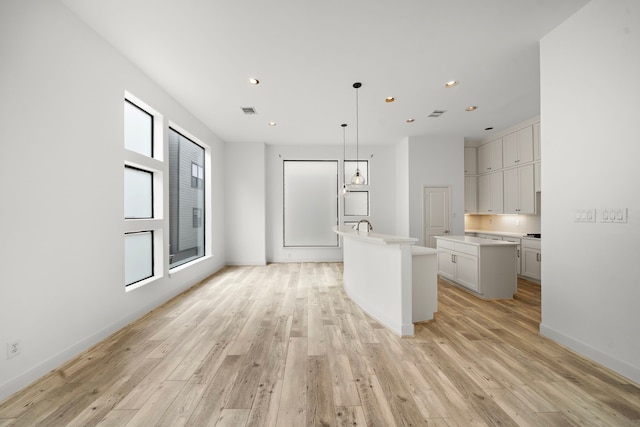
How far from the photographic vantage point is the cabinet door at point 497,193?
5.81 metres

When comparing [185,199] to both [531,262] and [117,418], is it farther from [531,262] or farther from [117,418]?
[531,262]

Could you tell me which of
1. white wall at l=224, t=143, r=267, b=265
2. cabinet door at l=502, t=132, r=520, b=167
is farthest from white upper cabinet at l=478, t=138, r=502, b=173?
white wall at l=224, t=143, r=267, b=265

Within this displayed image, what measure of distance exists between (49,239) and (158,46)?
2.26m

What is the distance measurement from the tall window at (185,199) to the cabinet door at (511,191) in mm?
6922

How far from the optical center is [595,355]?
87.0 inches

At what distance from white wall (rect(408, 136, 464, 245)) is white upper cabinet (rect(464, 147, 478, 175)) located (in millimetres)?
413

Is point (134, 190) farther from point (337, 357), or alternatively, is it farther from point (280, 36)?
point (337, 357)

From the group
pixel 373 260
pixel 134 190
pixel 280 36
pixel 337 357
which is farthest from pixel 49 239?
pixel 373 260

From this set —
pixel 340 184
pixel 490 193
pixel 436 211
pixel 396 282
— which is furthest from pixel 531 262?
pixel 340 184

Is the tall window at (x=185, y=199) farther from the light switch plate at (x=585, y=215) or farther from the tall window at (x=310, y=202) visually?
the light switch plate at (x=585, y=215)

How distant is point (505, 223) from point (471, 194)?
1.04 metres

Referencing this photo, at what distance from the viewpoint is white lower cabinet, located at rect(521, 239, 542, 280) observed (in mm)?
4625

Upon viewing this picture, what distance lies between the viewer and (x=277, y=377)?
2.02 meters

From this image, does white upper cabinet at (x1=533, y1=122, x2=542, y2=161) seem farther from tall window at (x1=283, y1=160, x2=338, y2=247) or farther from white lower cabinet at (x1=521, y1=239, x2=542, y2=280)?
tall window at (x1=283, y1=160, x2=338, y2=247)
